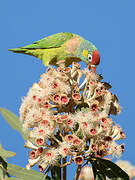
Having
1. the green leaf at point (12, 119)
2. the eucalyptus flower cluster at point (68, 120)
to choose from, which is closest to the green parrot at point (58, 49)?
the green leaf at point (12, 119)

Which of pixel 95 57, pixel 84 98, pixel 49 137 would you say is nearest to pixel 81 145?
pixel 49 137

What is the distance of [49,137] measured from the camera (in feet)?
6.58

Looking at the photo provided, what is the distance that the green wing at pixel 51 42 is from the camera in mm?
4852

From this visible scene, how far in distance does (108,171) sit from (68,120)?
2.08 feet

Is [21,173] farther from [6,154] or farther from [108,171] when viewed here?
[108,171]

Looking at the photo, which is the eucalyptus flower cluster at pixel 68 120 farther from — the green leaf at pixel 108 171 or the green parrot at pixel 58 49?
the green parrot at pixel 58 49

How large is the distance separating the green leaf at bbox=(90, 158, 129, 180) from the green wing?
2.97 m

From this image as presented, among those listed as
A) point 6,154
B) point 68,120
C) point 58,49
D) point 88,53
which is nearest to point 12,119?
point 6,154

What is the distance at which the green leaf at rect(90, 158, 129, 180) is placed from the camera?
221 cm

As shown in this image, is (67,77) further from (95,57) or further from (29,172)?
(95,57)

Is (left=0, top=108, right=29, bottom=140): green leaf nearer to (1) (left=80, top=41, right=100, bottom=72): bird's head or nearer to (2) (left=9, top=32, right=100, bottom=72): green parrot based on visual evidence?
(1) (left=80, top=41, right=100, bottom=72): bird's head

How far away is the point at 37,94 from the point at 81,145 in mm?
505

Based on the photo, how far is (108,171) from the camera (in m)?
2.29

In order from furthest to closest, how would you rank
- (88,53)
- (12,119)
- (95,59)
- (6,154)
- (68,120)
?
(88,53)
(95,59)
(12,119)
(6,154)
(68,120)
